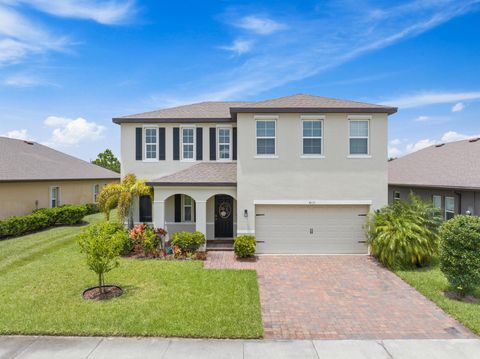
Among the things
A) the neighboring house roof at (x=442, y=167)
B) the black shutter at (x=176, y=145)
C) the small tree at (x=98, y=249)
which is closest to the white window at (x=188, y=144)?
the black shutter at (x=176, y=145)

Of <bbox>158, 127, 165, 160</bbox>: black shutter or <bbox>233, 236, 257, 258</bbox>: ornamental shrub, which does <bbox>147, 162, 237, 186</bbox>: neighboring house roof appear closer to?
<bbox>158, 127, 165, 160</bbox>: black shutter

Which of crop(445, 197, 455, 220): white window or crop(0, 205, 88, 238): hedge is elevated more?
crop(445, 197, 455, 220): white window

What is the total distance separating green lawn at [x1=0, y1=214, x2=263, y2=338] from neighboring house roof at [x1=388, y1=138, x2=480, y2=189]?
10.6m

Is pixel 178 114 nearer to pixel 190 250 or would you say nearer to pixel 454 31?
pixel 190 250

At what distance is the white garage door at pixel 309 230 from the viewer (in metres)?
12.8

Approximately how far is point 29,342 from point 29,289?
3.36m

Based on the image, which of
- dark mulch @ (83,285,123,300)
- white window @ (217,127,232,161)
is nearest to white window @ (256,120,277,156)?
white window @ (217,127,232,161)

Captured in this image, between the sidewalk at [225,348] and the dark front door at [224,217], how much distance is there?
8903mm

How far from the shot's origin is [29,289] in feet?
28.2

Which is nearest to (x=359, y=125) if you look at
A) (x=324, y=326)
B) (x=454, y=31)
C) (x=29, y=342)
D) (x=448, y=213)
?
(x=448, y=213)

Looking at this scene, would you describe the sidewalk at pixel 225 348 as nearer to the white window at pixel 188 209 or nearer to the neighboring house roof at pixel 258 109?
the neighboring house roof at pixel 258 109

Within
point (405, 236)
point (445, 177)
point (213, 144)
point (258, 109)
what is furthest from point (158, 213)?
point (445, 177)

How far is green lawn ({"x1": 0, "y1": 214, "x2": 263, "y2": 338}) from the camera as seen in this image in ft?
20.8

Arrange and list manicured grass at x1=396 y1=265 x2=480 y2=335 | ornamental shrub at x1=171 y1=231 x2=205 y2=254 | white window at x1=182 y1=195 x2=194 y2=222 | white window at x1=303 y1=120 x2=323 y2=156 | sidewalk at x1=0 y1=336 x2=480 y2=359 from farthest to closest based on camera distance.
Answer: white window at x1=182 y1=195 x2=194 y2=222 < white window at x1=303 y1=120 x2=323 y2=156 < ornamental shrub at x1=171 y1=231 x2=205 y2=254 < manicured grass at x1=396 y1=265 x2=480 y2=335 < sidewalk at x1=0 y1=336 x2=480 y2=359
